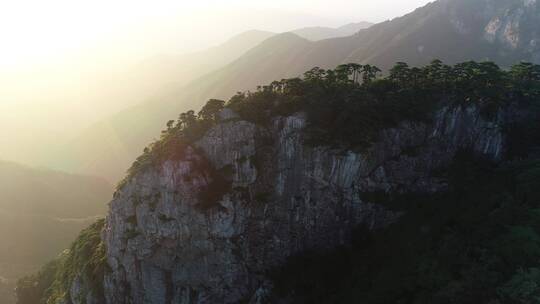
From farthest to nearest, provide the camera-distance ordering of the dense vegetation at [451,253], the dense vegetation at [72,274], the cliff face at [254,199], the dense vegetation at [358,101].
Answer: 1. the dense vegetation at [72,274]
2. the dense vegetation at [358,101]
3. the cliff face at [254,199]
4. the dense vegetation at [451,253]

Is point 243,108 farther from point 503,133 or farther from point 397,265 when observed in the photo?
point 503,133

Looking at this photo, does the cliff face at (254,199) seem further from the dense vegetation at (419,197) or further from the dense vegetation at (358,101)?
the dense vegetation at (358,101)

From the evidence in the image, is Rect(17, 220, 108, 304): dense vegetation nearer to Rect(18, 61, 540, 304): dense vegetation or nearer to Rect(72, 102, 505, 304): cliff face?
Rect(18, 61, 540, 304): dense vegetation

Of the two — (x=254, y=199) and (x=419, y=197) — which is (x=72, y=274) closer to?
(x=254, y=199)

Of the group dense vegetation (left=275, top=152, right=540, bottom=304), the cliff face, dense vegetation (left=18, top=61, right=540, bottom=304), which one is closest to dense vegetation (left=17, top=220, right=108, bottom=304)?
dense vegetation (left=18, top=61, right=540, bottom=304)

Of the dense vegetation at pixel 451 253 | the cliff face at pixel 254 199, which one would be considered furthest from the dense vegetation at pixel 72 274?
the dense vegetation at pixel 451 253

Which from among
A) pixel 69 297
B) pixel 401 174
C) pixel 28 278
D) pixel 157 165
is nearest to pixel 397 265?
pixel 401 174
